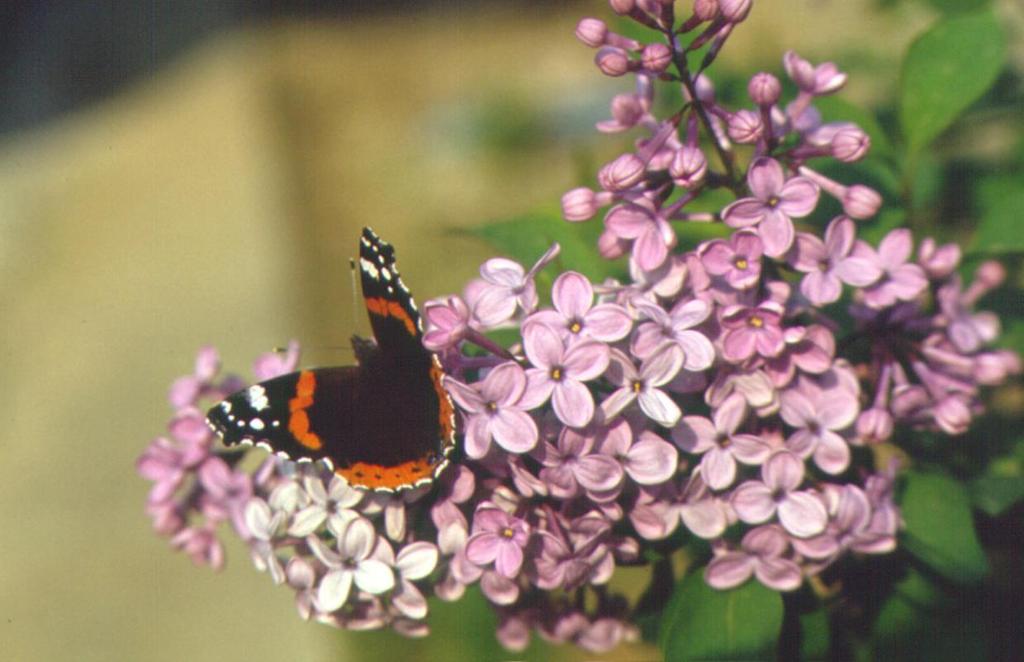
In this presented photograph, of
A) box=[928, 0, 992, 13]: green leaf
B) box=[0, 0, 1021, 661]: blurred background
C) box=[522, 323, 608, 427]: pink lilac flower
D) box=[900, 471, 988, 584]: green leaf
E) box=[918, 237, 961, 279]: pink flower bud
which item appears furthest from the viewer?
box=[0, 0, 1021, 661]: blurred background

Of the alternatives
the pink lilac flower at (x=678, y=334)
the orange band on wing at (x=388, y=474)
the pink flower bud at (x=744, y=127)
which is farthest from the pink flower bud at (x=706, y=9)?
the orange band on wing at (x=388, y=474)

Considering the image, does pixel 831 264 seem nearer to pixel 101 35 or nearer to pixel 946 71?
pixel 946 71

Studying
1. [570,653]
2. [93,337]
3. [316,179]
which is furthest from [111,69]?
[570,653]

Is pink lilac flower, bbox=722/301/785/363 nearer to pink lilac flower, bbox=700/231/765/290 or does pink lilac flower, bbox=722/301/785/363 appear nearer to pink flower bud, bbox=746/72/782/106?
pink lilac flower, bbox=700/231/765/290

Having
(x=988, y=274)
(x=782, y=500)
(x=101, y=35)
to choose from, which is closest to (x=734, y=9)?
(x=782, y=500)

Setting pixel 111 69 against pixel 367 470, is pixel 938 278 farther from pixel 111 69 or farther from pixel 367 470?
pixel 111 69

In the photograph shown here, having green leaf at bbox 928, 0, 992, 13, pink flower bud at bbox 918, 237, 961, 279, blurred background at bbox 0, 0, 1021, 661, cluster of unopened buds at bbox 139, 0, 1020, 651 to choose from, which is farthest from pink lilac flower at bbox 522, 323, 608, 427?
blurred background at bbox 0, 0, 1021, 661

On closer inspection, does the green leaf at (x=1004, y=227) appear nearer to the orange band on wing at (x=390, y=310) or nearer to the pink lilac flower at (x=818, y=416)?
the pink lilac flower at (x=818, y=416)
